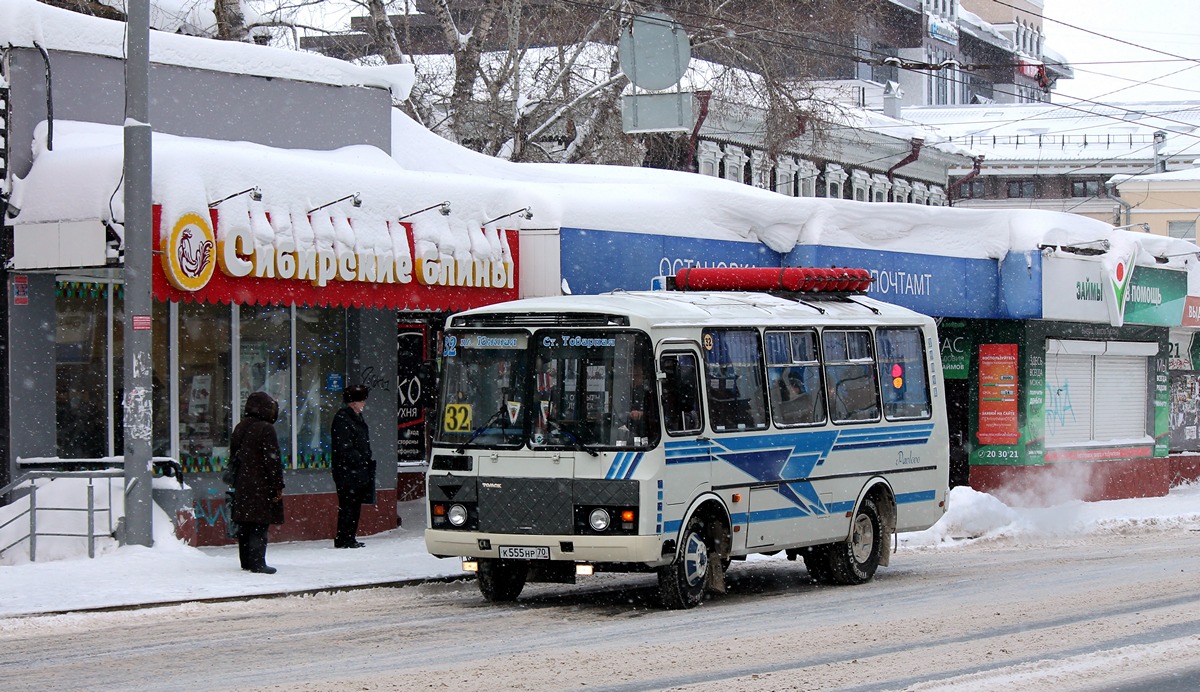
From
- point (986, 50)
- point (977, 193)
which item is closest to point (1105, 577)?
point (977, 193)

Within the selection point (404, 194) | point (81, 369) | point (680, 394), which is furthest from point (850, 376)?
point (81, 369)

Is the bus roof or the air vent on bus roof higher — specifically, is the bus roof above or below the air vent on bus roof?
above

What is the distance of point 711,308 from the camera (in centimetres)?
1494

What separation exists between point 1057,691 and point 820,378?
21.1 feet

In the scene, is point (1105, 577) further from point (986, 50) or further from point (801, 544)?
point (986, 50)

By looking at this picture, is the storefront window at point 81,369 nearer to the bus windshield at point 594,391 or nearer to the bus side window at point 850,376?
the bus windshield at point 594,391

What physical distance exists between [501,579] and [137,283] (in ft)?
14.2

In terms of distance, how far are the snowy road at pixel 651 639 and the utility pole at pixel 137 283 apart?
6.29ft

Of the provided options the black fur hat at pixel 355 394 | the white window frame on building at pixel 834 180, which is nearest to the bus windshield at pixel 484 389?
the black fur hat at pixel 355 394

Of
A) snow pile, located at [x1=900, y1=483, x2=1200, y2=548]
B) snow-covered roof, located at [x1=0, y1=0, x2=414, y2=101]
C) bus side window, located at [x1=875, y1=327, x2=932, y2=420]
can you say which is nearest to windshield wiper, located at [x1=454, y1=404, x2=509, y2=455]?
bus side window, located at [x1=875, y1=327, x2=932, y2=420]

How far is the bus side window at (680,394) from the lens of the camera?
13.8 m

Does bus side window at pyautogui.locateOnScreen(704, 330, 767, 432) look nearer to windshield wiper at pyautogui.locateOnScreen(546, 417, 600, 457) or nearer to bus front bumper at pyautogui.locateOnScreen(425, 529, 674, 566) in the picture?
windshield wiper at pyautogui.locateOnScreen(546, 417, 600, 457)

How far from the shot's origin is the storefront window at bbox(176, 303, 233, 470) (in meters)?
17.9

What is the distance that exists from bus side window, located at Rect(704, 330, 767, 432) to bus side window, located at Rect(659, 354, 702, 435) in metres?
0.21
